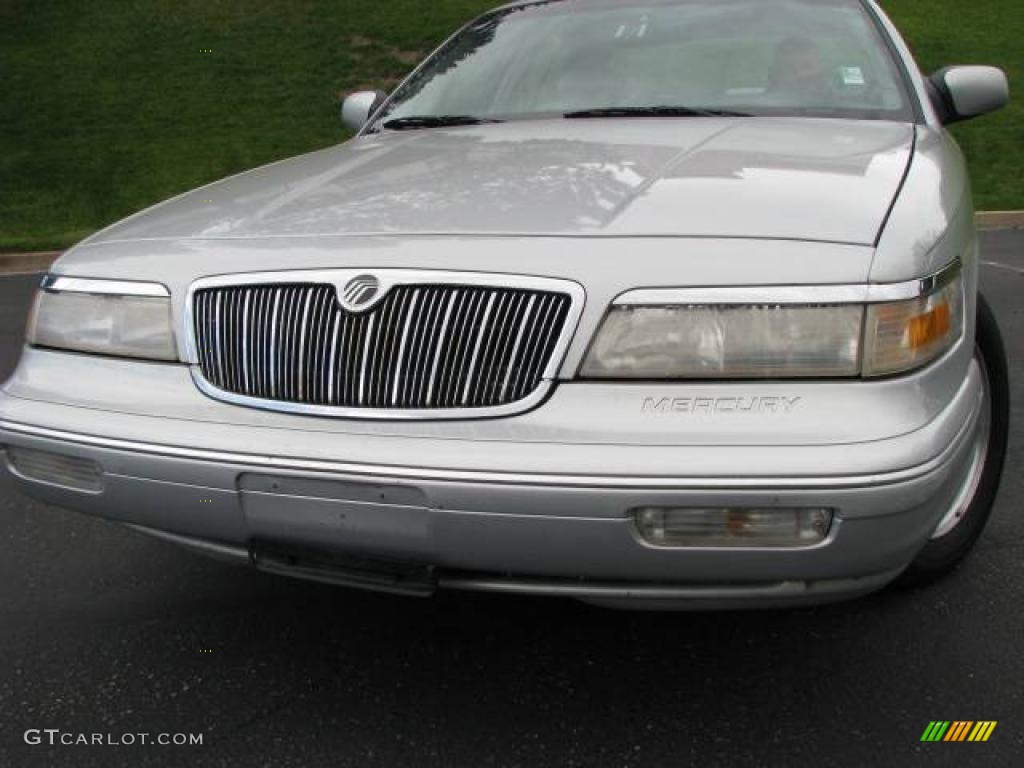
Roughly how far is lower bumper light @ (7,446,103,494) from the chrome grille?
0.34m

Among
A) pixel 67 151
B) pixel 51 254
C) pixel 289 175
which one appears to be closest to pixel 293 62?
pixel 67 151

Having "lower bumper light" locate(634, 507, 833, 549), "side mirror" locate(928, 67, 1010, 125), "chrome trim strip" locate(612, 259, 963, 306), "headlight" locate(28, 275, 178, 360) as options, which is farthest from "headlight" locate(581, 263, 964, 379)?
"side mirror" locate(928, 67, 1010, 125)

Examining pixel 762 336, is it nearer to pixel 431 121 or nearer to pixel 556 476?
pixel 556 476

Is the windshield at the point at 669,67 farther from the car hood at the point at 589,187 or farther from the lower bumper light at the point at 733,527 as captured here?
the lower bumper light at the point at 733,527

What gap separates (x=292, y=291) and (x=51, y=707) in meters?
1.13

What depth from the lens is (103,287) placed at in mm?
2086

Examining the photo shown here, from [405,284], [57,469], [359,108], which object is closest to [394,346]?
[405,284]

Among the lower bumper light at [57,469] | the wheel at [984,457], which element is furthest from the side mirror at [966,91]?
the lower bumper light at [57,469]

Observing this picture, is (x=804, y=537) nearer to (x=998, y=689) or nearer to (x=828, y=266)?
(x=828, y=266)

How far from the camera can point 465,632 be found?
2.40 metres

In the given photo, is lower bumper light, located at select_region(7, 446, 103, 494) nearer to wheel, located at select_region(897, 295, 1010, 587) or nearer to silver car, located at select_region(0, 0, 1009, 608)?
silver car, located at select_region(0, 0, 1009, 608)

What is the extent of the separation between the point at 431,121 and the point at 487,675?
1.83 m

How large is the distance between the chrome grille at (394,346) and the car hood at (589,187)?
0.16 meters

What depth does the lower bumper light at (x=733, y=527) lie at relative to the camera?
1626mm
